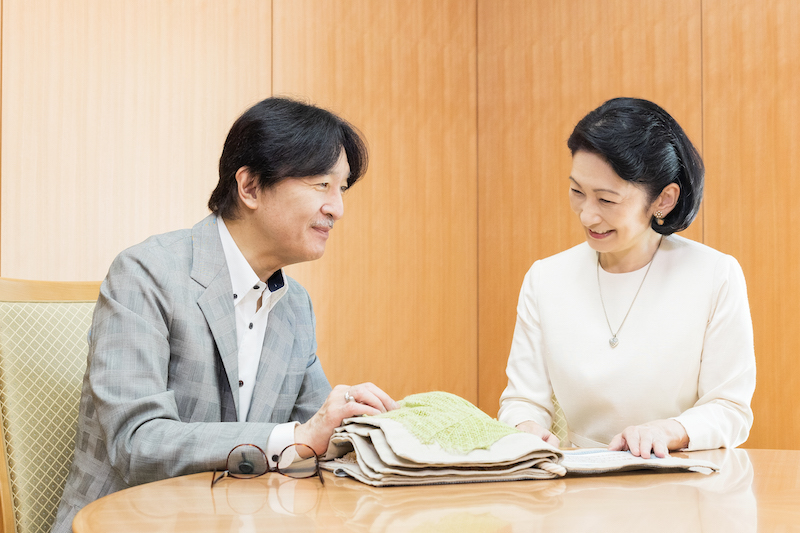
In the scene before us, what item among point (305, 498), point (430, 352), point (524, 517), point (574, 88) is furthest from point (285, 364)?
point (574, 88)

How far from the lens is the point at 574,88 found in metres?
3.58

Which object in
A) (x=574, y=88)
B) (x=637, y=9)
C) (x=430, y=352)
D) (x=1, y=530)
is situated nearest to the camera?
(x=1, y=530)

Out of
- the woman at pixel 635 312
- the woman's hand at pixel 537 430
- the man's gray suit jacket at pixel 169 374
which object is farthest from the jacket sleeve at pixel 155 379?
the woman at pixel 635 312

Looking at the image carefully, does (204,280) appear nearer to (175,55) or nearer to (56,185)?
(56,185)

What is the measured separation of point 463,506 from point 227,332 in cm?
70

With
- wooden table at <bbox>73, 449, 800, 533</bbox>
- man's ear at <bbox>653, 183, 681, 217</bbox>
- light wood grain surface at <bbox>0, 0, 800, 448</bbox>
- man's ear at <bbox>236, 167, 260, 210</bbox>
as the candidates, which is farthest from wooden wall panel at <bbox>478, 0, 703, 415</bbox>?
wooden table at <bbox>73, 449, 800, 533</bbox>

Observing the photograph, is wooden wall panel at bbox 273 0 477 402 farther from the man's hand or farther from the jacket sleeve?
the man's hand

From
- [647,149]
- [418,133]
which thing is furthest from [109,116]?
[647,149]

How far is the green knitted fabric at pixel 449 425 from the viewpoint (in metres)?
1.16

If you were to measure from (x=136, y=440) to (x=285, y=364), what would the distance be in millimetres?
431

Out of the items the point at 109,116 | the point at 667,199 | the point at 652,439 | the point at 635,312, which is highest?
the point at 109,116

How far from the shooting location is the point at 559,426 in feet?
6.44

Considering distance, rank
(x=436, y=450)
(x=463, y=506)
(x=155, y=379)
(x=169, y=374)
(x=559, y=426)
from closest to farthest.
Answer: (x=463, y=506)
(x=436, y=450)
(x=155, y=379)
(x=169, y=374)
(x=559, y=426)

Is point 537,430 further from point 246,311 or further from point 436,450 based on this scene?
point 246,311
